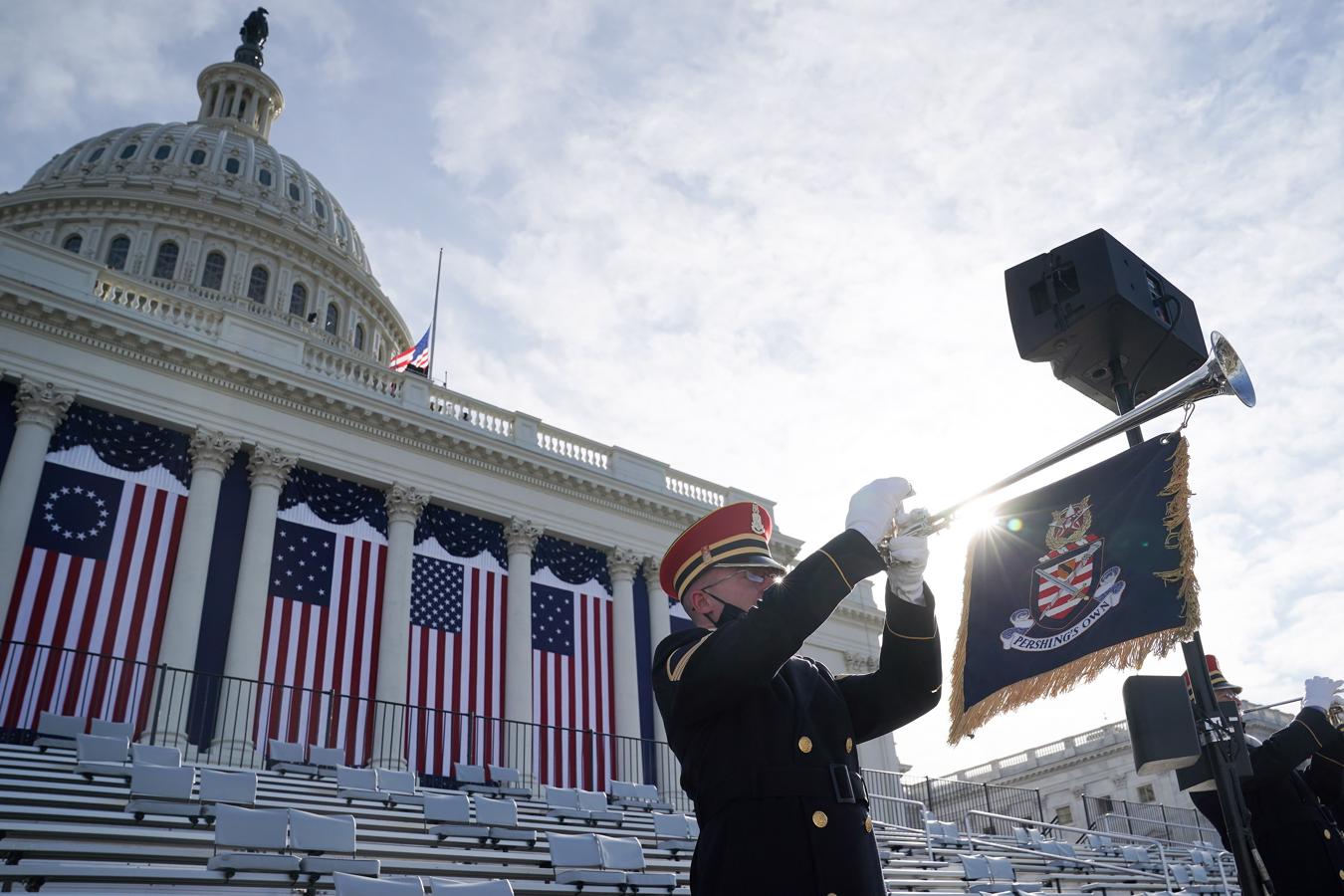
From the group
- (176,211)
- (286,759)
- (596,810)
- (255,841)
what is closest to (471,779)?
(286,759)

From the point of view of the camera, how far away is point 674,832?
588 inches

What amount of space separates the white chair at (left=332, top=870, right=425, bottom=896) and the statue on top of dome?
258 feet

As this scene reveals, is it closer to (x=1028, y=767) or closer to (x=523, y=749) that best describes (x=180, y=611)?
(x=523, y=749)

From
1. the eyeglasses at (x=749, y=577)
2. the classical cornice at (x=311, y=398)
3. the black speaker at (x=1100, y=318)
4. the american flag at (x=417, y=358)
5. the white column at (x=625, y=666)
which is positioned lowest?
the eyeglasses at (x=749, y=577)

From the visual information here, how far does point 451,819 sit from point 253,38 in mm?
78955

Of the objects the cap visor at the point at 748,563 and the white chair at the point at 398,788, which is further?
the white chair at the point at 398,788

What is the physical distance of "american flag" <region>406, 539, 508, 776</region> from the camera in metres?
20.8

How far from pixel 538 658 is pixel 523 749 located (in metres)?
2.54

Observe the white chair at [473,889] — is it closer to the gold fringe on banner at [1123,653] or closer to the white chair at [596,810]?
the gold fringe on banner at [1123,653]

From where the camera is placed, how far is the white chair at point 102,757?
1256cm

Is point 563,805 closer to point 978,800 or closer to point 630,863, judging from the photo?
point 630,863

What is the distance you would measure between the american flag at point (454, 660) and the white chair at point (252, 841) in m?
10.4

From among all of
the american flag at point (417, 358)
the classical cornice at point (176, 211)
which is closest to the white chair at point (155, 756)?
the american flag at point (417, 358)

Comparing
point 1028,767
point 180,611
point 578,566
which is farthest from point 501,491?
point 1028,767
